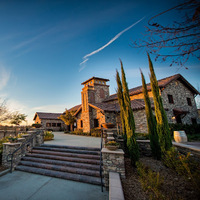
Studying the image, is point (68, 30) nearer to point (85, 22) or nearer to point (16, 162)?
point (85, 22)

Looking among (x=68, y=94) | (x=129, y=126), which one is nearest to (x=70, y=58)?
(x=68, y=94)

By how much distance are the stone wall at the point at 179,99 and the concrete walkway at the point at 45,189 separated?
13.6 meters

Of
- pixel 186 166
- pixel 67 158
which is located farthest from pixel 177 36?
pixel 67 158

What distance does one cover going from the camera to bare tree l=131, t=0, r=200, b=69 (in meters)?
1.62

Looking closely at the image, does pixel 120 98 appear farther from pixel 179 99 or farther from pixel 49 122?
pixel 49 122

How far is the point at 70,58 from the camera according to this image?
974cm

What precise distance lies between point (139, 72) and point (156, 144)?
4540mm

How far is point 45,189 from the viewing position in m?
3.61

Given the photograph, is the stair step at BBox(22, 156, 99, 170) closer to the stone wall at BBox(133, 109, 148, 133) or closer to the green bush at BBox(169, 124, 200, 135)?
the stone wall at BBox(133, 109, 148, 133)

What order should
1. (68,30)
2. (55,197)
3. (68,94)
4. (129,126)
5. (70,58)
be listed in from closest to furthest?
(55,197) < (129,126) < (68,30) < (70,58) < (68,94)

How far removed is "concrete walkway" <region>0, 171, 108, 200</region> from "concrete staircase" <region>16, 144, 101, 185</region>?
26cm

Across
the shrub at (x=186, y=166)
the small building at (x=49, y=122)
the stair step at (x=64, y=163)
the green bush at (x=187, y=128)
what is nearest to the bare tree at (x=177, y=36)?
the shrub at (x=186, y=166)

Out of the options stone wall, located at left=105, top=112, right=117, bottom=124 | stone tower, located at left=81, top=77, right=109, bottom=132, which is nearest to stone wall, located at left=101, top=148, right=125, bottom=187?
stone wall, located at left=105, top=112, right=117, bottom=124

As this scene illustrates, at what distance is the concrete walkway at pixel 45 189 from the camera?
3211 mm
